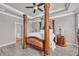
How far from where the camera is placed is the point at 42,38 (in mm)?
1863

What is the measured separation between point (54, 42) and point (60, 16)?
49cm

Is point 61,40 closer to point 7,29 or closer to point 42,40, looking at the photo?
point 42,40

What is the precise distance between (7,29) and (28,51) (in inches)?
22.2

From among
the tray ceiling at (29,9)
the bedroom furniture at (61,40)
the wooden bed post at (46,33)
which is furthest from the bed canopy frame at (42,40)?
the bedroom furniture at (61,40)

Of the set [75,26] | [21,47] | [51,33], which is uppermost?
[75,26]

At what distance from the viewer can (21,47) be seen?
1.92m

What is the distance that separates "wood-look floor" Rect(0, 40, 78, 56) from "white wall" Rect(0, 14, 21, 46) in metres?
0.13

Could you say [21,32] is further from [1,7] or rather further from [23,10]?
[1,7]

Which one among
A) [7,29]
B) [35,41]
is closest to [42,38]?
[35,41]

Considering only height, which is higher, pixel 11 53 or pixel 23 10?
pixel 23 10

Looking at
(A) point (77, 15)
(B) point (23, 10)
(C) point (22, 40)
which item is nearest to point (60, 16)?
(A) point (77, 15)

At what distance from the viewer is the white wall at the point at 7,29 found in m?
1.81

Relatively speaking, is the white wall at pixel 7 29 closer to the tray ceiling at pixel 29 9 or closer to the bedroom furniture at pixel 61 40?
the tray ceiling at pixel 29 9

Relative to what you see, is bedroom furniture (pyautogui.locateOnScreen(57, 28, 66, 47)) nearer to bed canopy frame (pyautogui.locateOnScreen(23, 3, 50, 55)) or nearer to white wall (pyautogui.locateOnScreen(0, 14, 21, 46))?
bed canopy frame (pyautogui.locateOnScreen(23, 3, 50, 55))
